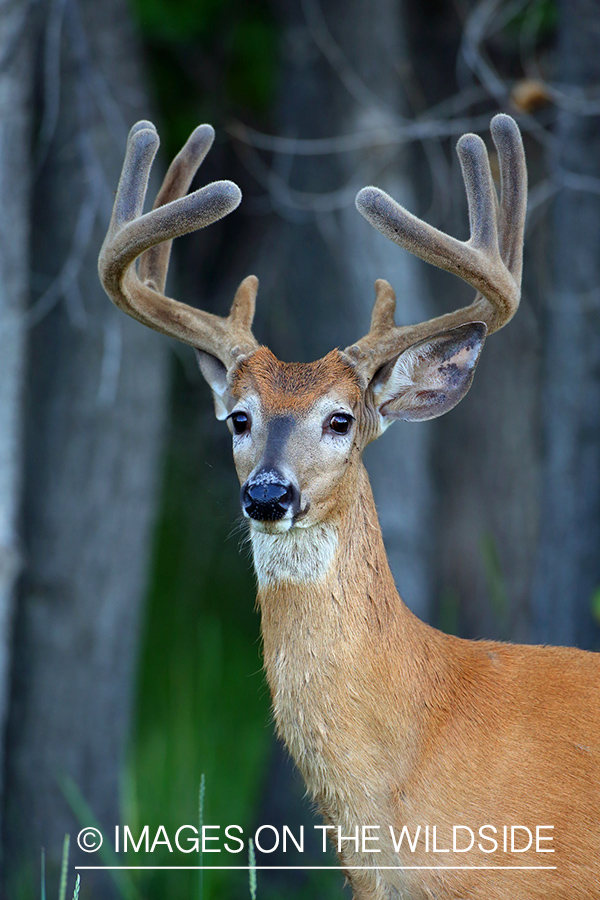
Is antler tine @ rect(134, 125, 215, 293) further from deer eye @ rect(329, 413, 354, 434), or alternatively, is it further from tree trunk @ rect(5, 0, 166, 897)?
tree trunk @ rect(5, 0, 166, 897)

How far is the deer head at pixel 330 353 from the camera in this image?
132 inches

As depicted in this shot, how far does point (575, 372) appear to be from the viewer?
5199mm

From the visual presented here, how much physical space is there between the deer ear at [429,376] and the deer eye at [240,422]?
51 cm

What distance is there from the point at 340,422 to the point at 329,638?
0.74 m

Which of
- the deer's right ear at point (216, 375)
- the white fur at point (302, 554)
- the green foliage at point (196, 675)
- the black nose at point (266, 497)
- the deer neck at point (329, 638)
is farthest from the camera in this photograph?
the green foliage at point (196, 675)

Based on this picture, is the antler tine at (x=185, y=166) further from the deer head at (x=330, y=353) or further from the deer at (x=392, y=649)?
the deer at (x=392, y=649)

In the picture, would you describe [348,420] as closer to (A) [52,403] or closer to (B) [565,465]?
(B) [565,465]

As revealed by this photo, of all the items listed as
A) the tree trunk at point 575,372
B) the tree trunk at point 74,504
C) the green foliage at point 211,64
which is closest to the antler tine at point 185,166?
the tree trunk at point 74,504

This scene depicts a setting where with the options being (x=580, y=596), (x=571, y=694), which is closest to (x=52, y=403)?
(x=580, y=596)

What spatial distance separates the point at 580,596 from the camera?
16.8 feet

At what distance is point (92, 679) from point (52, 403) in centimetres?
155

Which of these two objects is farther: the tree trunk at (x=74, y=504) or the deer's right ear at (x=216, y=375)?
the tree trunk at (x=74, y=504)

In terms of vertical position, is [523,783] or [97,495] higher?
[97,495]

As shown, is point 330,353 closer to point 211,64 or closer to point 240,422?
point 240,422
